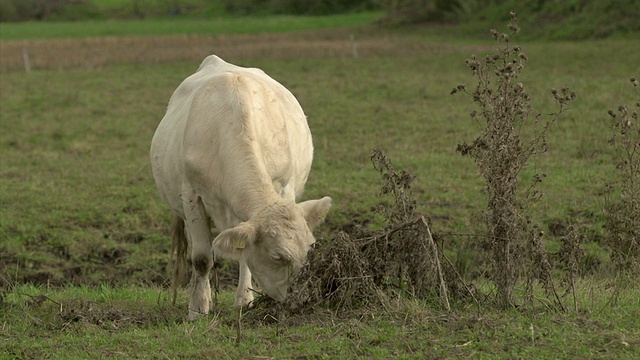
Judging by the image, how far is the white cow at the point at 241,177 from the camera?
6.19m

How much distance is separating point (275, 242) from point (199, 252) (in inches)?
59.2

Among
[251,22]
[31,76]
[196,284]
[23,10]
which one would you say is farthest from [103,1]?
[196,284]

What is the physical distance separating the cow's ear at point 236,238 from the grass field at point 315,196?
0.52 m

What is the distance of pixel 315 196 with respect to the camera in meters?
11.7

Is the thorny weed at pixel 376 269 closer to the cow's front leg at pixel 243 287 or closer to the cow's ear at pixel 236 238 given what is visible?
the cow's ear at pixel 236 238

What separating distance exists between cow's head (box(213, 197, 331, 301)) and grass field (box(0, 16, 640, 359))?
35 centimetres

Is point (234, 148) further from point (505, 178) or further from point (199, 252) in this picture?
point (505, 178)

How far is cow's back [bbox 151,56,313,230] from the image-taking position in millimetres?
6617

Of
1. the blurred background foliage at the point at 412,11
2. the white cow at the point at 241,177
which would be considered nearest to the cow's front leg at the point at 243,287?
the white cow at the point at 241,177

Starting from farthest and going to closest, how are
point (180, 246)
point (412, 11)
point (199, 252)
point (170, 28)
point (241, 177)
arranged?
point (170, 28) < point (412, 11) < point (180, 246) < point (199, 252) < point (241, 177)

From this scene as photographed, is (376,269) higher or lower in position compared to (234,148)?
lower

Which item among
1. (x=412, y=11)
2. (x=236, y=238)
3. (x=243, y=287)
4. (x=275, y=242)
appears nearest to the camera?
(x=236, y=238)

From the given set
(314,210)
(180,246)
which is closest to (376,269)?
(314,210)

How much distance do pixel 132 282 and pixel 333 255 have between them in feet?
13.5
